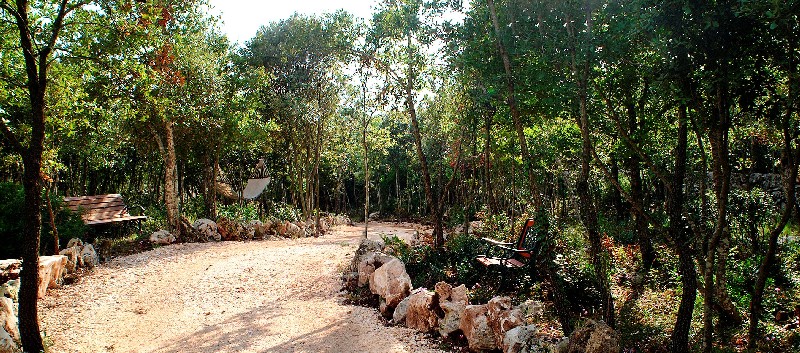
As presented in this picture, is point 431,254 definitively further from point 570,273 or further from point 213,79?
point 213,79

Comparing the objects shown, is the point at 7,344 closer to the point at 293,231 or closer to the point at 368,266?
the point at 368,266

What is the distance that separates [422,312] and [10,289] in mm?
4909

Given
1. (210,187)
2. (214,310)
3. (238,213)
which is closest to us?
(214,310)

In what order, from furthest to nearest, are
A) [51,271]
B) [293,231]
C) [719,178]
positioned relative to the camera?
1. [293,231]
2. [51,271]
3. [719,178]

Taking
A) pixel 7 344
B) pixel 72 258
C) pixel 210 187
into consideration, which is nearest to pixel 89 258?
pixel 72 258

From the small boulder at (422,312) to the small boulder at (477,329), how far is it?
52 cm

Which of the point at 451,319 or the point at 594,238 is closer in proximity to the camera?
the point at 594,238

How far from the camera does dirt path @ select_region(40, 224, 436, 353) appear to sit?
17.8ft

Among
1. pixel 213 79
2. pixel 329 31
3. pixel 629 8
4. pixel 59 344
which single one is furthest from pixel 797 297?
pixel 213 79

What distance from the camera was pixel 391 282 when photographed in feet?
22.0

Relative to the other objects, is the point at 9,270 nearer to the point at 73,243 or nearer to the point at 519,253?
the point at 73,243

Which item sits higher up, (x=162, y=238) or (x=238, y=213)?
(x=238, y=213)

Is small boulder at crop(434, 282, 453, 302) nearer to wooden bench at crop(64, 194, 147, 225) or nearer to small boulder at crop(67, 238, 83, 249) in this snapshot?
small boulder at crop(67, 238, 83, 249)

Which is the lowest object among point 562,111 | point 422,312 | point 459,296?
point 422,312
